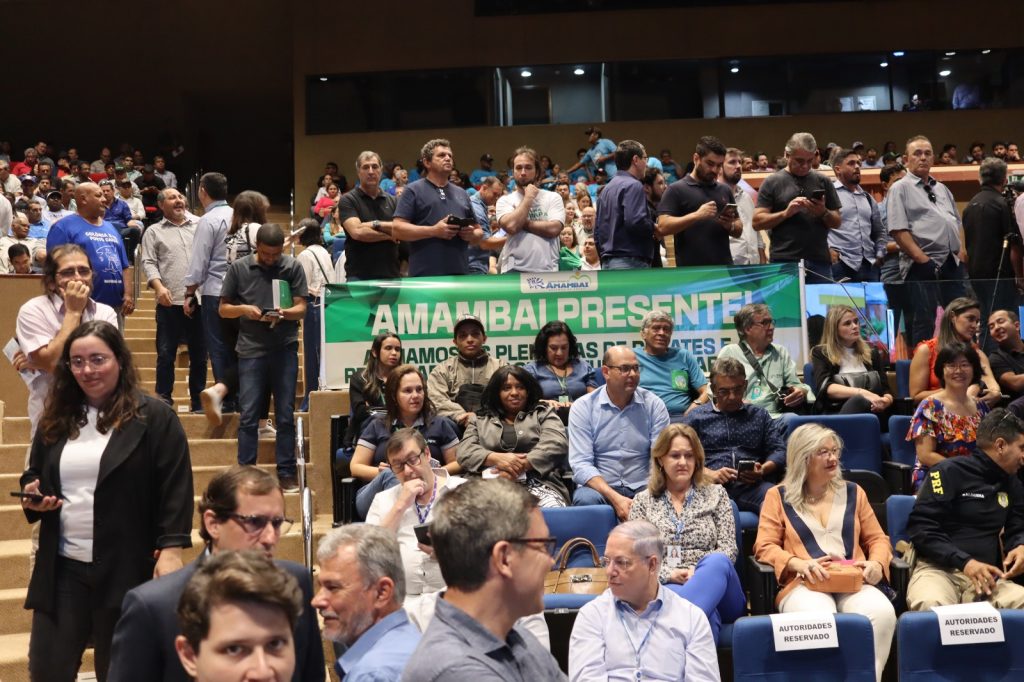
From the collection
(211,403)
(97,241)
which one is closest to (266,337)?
(211,403)

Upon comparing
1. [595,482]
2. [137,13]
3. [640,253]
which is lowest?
[595,482]

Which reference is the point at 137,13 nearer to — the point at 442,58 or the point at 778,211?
the point at 442,58

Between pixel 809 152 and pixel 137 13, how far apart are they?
19580 mm

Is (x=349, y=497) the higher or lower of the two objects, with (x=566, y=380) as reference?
lower

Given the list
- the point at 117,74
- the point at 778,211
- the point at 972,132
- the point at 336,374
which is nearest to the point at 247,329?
the point at 336,374

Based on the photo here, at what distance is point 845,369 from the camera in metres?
7.82

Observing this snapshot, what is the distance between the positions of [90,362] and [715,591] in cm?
279

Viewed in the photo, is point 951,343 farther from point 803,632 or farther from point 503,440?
point 803,632

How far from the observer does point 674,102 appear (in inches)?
908

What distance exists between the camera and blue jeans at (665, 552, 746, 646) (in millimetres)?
5316

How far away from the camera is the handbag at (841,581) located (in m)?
5.49

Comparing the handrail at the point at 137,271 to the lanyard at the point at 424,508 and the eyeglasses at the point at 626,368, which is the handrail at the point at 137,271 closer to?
the eyeglasses at the point at 626,368

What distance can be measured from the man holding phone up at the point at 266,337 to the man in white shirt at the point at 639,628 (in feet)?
10.5

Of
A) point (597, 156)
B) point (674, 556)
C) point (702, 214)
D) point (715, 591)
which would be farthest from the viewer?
point (597, 156)
